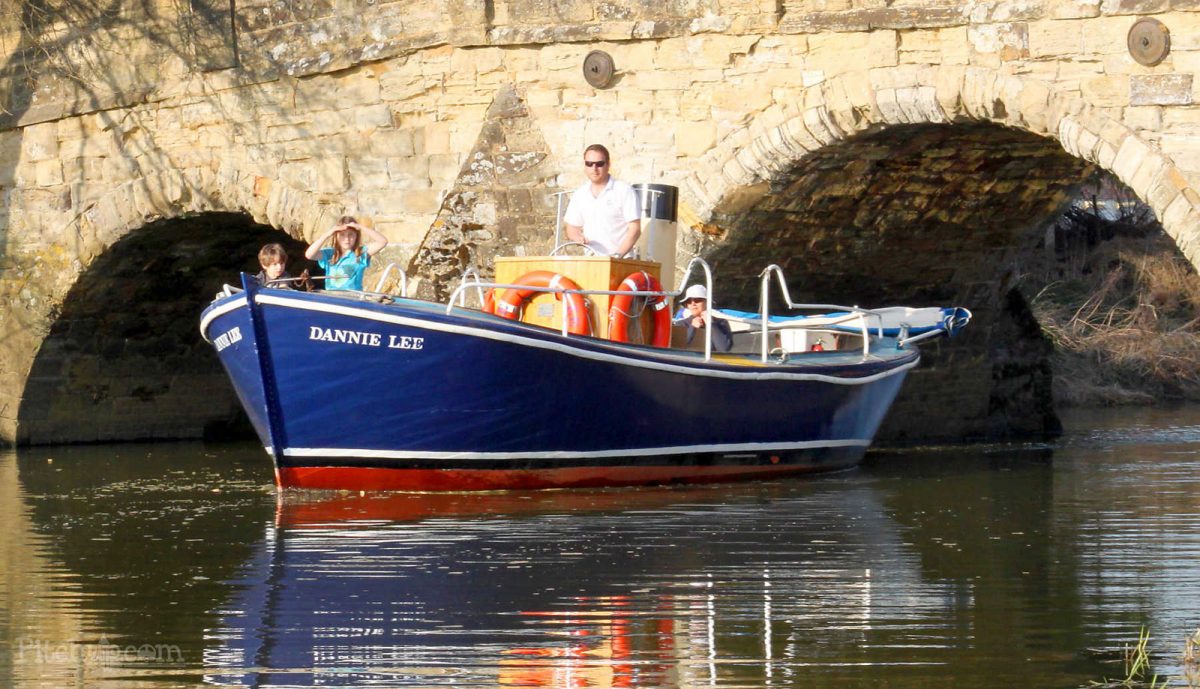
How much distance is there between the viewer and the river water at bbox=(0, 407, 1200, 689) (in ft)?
16.9

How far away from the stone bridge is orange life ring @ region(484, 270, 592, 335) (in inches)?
66.1

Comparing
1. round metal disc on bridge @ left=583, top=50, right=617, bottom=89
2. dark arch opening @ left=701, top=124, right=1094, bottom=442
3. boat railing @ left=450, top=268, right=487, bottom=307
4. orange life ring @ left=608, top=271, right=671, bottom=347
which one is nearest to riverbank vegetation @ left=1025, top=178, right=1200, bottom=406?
dark arch opening @ left=701, top=124, right=1094, bottom=442

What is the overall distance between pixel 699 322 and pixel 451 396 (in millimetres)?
1896

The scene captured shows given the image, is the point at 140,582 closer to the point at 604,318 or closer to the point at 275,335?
the point at 275,335

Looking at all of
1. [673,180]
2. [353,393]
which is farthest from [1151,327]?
[353,393]

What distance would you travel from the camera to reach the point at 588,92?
1119cm

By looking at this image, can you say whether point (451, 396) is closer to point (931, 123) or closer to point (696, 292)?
point (696, 292)

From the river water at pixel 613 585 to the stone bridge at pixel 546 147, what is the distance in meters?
1.97

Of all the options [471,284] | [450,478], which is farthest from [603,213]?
[450,478]

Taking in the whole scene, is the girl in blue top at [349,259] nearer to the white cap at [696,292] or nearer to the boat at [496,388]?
the boat at [496,388]

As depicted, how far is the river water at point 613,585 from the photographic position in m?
5.14

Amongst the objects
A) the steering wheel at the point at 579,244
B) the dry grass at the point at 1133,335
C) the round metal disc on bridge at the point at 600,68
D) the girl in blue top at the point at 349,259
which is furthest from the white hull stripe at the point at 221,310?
the dry grass at the point at 1133,335

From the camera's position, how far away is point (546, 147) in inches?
447

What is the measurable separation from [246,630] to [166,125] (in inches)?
325
